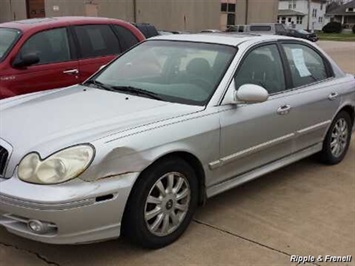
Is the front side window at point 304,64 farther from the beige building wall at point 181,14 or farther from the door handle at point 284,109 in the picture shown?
the beige building wall at point 181,14

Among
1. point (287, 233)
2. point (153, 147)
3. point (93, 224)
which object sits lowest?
point (287, 233)

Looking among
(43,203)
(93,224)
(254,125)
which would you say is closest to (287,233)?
(254,125)

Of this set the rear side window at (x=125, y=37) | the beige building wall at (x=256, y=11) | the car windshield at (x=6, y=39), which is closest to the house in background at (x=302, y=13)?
the beige building wall at (x=256, y=11)

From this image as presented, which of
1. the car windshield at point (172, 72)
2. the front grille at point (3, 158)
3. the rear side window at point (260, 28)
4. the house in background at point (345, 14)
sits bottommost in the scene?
the house in background at point (345, 14)

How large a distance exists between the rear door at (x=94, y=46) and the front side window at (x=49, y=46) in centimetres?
19

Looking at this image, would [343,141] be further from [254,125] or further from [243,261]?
[243,261]

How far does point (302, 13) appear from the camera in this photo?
90.7 metres

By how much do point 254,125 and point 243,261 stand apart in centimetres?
123

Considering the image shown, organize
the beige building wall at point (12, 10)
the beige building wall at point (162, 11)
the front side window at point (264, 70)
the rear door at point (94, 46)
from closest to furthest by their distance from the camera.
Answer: the front side window at point (264, 70), the rear door at point (94, 46), the beige building wall at point (162, 11), the beige building wall at point (12, 10)

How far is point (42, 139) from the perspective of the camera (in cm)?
327

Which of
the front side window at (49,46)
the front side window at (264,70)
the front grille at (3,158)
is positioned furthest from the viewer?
the front side window at (49,46)

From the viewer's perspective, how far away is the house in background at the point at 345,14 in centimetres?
9821

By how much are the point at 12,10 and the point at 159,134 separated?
33392 millimetres

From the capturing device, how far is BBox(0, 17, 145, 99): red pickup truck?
241 inches
